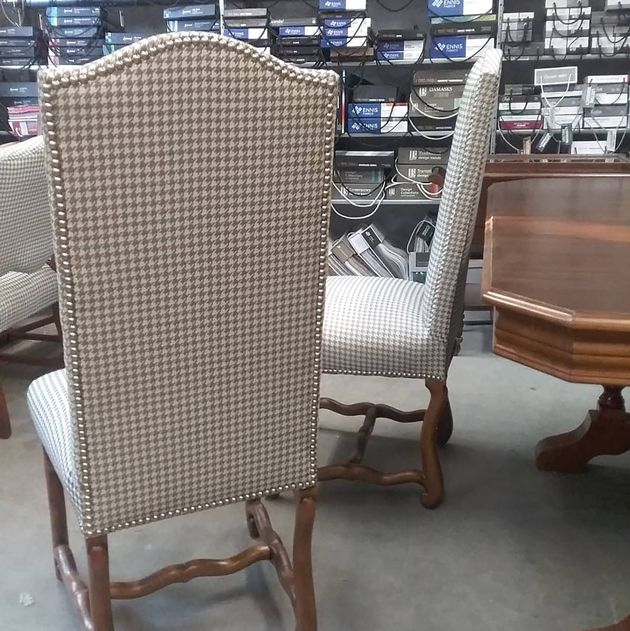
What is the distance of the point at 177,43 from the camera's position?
80cm

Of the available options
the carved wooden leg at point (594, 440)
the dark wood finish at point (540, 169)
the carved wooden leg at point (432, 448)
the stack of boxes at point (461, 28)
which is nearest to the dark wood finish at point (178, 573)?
the carved wooden leg at point (432, 448)

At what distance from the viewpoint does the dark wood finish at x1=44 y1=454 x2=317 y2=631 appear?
40.7 inches

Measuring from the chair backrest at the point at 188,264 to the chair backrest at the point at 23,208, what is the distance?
109 cm

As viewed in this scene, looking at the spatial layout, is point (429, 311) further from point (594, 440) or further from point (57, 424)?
point (57, 424)

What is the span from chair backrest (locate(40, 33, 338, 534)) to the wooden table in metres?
0.27

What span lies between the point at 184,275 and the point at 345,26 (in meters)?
2.22

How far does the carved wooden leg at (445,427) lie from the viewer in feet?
6.25

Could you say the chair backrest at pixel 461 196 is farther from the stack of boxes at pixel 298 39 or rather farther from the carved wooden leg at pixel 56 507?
the stack of boxes at pixel 298 39

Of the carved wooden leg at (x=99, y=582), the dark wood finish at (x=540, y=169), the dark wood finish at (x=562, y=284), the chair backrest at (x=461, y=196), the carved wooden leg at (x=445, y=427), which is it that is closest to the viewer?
the dark wood finish at (x=562, y=284)

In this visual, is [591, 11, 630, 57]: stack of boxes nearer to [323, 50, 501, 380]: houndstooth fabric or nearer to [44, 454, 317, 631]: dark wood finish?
[323, 50, 501, 380]: houndstooth fabric

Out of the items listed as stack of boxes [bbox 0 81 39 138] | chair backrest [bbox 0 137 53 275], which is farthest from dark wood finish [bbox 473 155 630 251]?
stack of boxes [bbox 0 81 39 138]

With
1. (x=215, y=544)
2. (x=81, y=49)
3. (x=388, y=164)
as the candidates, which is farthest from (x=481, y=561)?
(x=81, y=49)

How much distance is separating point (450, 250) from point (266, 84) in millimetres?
676

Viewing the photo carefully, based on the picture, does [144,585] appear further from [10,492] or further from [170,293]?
[10,492]
